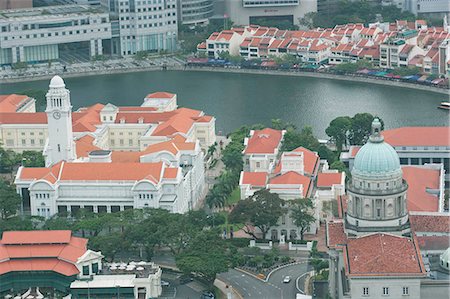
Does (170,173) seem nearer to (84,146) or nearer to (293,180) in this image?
(293,180)

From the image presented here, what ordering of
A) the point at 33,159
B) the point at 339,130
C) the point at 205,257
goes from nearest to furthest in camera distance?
the point at 205,257
the point at 33,159
the point at 339,130

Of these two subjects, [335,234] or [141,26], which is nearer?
[335,234]

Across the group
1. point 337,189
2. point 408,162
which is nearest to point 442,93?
point 408,162

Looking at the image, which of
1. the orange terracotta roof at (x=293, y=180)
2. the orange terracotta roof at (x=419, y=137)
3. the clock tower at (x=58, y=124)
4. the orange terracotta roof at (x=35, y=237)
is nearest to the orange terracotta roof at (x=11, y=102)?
the clock tower at (x=58, y=124)

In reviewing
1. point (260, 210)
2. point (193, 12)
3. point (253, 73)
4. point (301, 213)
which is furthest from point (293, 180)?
point (193, 12)

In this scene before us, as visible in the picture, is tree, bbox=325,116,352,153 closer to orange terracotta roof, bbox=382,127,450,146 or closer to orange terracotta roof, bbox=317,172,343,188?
orange terracotta roof, bbox=382,127,450,146

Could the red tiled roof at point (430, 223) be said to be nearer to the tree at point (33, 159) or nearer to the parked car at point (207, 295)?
the parked car at point (207, 295)
